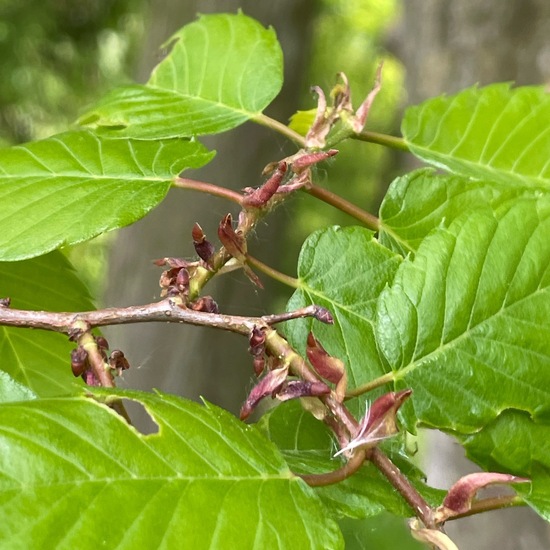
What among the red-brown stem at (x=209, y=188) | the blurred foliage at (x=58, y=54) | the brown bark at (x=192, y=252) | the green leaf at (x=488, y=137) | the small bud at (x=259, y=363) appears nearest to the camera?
the small bud at (x=259, y=363)

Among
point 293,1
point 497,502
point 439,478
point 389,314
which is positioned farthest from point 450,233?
point 293,1

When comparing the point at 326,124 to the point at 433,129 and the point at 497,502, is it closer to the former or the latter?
the point at 433,129

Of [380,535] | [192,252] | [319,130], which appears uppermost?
[319,130]

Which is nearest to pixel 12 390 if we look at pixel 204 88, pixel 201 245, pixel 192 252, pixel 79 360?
pixel 79 360

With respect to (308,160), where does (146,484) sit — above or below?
below

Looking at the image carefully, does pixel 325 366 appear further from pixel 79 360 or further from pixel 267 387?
pixel 79 360

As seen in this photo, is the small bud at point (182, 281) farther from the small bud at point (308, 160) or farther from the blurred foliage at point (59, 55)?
the blurred foliage at point (59, 55)

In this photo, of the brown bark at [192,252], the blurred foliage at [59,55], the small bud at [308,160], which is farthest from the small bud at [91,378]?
the blurred foliage at [59,55]
